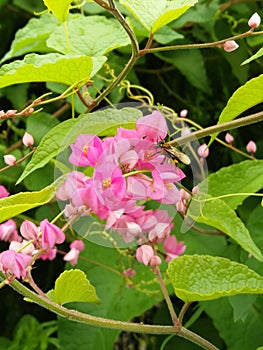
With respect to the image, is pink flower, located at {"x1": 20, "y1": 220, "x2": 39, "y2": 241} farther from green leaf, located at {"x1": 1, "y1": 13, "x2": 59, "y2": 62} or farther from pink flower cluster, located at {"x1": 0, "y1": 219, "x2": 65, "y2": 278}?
green leaf, located at {"x1": 1, "y1": 13, "x2": 59, "y2": 62}

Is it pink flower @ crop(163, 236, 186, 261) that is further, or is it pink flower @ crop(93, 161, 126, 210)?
pink flower @ crop(163, 236, 186, 261)

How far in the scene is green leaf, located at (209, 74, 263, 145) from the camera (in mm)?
485

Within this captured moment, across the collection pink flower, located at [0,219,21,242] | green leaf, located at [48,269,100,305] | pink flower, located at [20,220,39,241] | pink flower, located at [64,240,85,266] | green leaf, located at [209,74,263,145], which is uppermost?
green leaf, located at [209,74,263,145]

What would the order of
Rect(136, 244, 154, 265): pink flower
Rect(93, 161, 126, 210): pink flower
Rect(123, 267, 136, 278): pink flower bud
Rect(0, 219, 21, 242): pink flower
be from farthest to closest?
Rect(123, 267, 136, 278): pink flower bud, Rect(0, 219, 21, 242): pink flower, Rect(136, 244, 154, 265): pink flower, Rect(93, 161, 126, 210): pink flower

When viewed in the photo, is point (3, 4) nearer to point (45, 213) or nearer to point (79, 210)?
point (45, 213)

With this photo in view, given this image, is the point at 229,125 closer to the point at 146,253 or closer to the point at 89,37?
the point at 146,253

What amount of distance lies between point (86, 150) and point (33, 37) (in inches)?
13.6

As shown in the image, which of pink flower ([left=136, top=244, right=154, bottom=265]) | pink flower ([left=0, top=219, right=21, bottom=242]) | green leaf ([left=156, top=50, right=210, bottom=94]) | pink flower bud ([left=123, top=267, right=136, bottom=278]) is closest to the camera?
pink flower ([left=136, top=244, right=154, bottom=265])

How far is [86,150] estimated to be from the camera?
1.58ft

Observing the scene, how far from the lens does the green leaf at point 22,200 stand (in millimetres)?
466

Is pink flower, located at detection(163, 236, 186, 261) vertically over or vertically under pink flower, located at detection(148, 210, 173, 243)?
under

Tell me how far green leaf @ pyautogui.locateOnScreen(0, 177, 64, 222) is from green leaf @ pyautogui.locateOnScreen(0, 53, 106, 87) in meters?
0.09

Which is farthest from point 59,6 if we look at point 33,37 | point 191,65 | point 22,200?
point 191,65

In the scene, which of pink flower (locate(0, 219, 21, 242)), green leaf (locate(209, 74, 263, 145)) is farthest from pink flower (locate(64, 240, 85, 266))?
green leaf (locate(209, 74, 263, 145))
